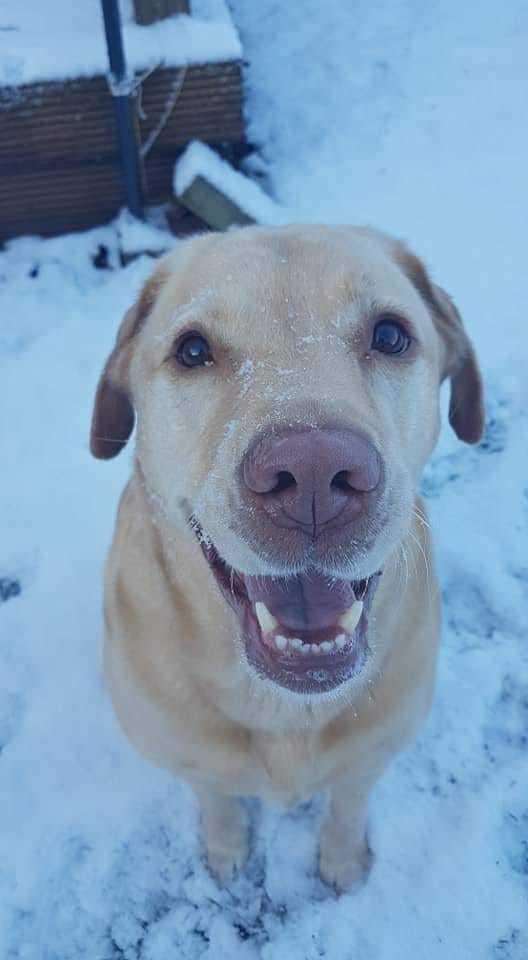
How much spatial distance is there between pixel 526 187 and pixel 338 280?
2945 millimetres

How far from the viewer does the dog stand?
1.42 m

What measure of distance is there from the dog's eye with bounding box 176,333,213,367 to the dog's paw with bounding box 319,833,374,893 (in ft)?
5.03

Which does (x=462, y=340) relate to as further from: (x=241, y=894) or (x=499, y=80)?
(x=499, y=80)

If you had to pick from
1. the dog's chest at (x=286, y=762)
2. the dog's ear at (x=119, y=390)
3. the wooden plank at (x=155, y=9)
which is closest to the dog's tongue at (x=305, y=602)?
the dog's chest at (x=286, y=762)

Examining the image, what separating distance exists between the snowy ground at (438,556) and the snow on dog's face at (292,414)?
1253 millimetres

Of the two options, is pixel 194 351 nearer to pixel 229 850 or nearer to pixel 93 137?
pixel 229 850

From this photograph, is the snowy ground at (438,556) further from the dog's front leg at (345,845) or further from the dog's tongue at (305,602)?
the dog's tongue at (305,602)

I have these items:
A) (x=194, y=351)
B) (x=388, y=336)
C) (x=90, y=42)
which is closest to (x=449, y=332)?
(x=388, y=336)

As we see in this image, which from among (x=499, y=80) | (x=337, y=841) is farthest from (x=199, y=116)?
(x=337, y=841)

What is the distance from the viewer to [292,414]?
1.41 metres

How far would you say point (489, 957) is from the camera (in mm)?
2451

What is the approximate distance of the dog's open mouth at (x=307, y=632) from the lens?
163cm

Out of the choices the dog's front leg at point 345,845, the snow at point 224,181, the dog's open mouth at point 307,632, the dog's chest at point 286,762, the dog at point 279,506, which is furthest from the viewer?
the snow at point 224,181

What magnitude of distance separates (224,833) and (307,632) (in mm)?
1159
